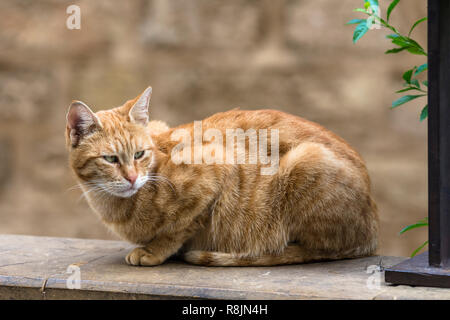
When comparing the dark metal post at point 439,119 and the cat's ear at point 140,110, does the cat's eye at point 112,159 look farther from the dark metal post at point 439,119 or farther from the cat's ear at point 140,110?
the dark metal post at point 439,119

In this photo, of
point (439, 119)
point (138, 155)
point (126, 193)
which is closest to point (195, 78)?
point (138, 155)

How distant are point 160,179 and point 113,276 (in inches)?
15.9

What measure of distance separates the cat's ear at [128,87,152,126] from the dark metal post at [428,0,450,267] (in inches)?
40.1

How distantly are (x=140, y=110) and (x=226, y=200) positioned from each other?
473mm

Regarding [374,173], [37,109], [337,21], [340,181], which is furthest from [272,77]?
[37,109]

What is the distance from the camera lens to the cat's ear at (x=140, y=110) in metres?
2.33

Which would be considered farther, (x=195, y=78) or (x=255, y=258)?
(x=195, y=78)

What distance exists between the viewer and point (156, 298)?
198 cm

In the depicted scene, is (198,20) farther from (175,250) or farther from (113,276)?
(113,276)

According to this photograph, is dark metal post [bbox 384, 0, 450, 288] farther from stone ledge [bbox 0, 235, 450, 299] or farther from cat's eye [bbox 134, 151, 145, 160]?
cat's eye [bbox 134, 151, 145, 160]

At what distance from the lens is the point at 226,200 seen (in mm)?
2338

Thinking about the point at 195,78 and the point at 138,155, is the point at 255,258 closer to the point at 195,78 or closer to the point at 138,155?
the point at 138,155

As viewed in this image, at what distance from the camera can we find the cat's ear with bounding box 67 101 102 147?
2193mm

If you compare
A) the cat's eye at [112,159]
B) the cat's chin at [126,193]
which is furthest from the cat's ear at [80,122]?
the cat's chin at [126,193]
